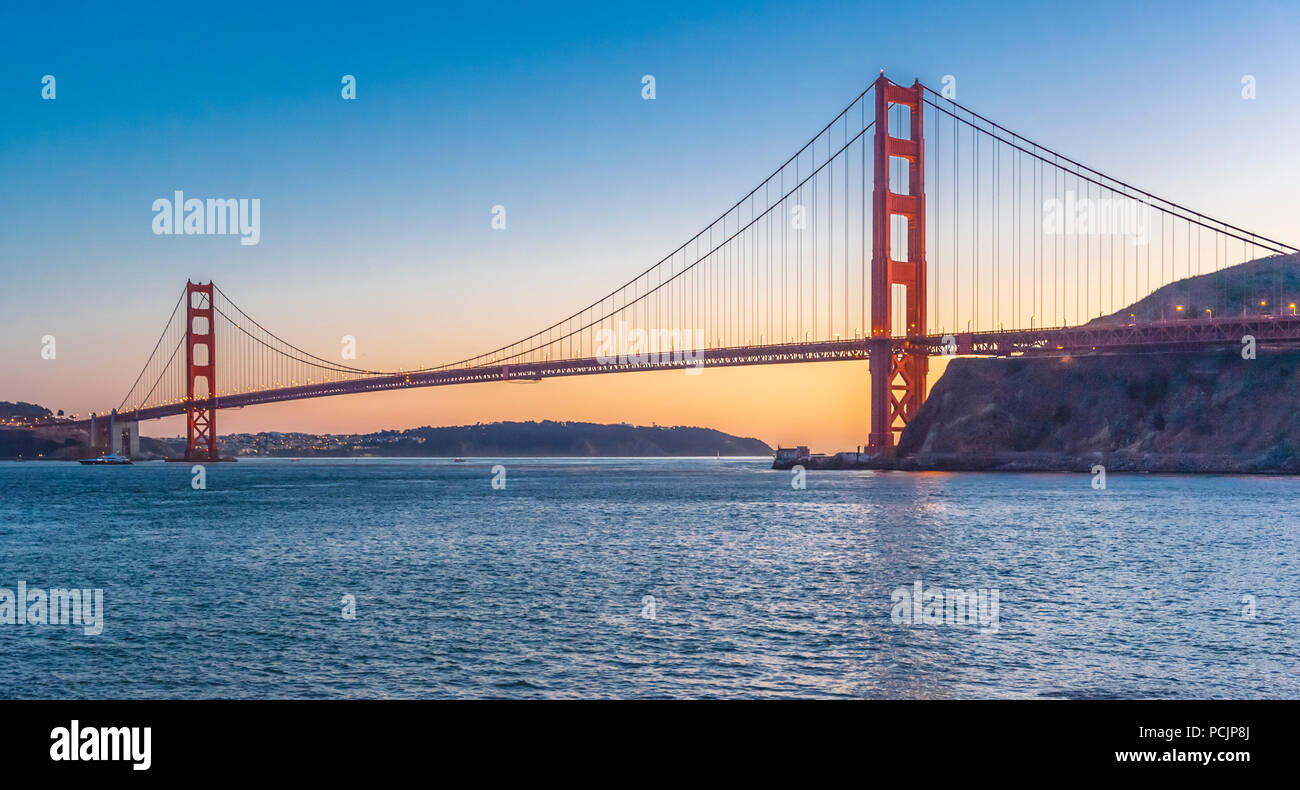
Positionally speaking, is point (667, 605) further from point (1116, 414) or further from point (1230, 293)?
point (1230, 293)

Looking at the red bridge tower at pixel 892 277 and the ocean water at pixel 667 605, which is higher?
the red bridge tower at pixel 892 277

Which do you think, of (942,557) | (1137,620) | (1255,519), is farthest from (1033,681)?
(1255,519)

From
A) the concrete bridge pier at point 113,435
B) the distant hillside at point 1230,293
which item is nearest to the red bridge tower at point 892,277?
the distant hillside at point 1230,293

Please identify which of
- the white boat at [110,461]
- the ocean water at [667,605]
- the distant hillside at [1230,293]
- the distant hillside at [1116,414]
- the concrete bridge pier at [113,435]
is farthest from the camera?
the white boat at [110,461]

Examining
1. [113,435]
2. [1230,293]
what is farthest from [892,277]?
[113,435]

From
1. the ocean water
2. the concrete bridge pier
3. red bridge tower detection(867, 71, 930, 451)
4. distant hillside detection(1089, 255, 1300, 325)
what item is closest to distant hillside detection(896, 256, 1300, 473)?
red bridge tower detection(867, 71, 930, 451)

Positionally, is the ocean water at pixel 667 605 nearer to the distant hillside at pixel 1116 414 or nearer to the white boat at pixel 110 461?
the distant hillside at pixel 1116 414

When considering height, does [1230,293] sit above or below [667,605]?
above

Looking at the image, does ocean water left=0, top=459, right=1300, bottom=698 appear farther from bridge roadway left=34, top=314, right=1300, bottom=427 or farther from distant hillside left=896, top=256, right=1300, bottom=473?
distant hillside left=896, top=256, right=1300, bottom=473
